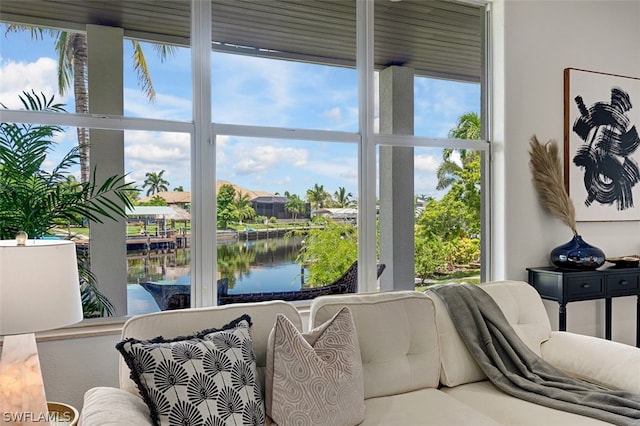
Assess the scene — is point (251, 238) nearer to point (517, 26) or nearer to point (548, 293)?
point (548, 293)

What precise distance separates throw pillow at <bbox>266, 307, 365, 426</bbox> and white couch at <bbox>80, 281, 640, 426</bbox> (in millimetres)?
131

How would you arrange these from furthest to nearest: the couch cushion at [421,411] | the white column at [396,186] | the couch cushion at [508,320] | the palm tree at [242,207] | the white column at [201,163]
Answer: the white column at [396,186]
the palm tree at [242,207]
the white column at [201,163]
the couch cushion at [508,320]
the couch cushion at [421,411]

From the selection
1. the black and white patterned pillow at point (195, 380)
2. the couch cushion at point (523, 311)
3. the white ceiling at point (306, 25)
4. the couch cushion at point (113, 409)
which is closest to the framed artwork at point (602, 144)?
the white ceiling at point (306, 25)

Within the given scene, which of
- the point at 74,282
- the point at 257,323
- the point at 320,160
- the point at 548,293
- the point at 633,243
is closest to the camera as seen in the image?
the point at 74,282

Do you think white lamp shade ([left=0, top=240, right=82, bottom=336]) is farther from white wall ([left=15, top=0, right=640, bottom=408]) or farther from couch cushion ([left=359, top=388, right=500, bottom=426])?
white wall ([left=15, top=0, right=640, bottom=408])

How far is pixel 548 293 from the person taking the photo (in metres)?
3.31

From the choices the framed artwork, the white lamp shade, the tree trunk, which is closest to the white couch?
the white lamp shade

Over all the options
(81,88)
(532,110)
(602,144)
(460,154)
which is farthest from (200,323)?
(602,144)

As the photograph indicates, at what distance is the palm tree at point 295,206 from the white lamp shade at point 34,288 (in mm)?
1485

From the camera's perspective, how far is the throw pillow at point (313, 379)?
1.71 meters

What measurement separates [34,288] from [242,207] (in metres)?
1.40

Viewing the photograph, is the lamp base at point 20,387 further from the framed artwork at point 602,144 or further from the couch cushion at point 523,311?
the framed artwork at point 602,144

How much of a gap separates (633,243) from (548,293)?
1239mm

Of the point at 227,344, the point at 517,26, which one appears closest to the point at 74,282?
the point at 227,344
